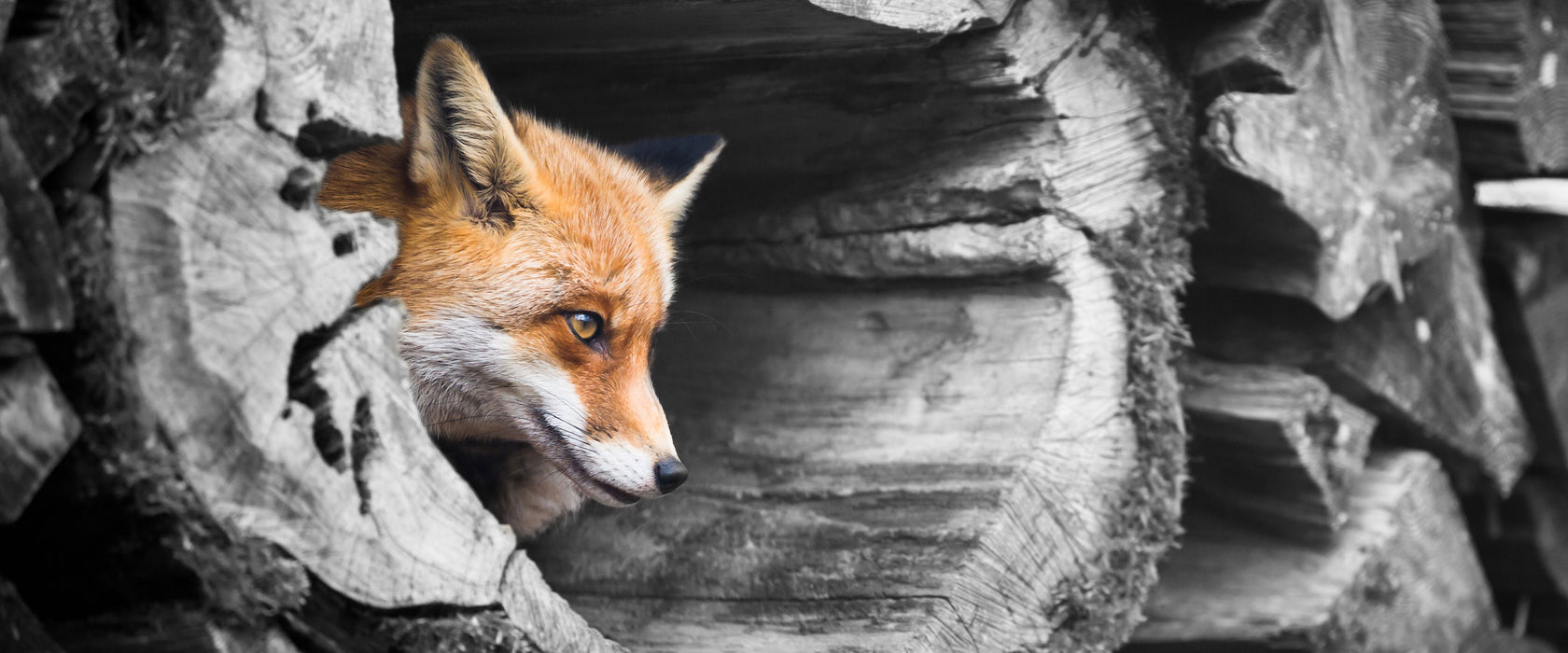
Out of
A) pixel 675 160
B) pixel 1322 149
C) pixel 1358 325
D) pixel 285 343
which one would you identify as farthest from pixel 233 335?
pixel 1358 325

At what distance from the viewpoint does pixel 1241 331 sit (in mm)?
3215

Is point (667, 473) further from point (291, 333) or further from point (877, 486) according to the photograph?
point (291, 333)

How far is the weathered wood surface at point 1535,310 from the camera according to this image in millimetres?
3924

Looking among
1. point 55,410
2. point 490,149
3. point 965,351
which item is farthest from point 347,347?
point 965,351

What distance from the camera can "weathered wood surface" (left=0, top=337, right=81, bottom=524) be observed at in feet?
4.17

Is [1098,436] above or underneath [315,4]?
underneath

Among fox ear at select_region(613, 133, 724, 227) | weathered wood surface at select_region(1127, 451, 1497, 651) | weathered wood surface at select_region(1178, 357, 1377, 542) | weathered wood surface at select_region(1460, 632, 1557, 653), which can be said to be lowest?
weathered wood surface at select_region(1460, 632, 1557, 653)

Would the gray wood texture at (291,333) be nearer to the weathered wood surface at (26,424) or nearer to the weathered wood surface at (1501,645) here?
the weathered wood surface at (26,424)

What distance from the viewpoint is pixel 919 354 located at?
290cm

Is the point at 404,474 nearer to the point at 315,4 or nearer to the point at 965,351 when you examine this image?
the point at 315,4

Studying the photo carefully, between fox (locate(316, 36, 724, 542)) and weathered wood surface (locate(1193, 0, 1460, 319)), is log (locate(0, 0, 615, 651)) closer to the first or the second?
fox (locate(316, 36, 724, 542))

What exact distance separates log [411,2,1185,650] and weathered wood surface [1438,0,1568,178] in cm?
140

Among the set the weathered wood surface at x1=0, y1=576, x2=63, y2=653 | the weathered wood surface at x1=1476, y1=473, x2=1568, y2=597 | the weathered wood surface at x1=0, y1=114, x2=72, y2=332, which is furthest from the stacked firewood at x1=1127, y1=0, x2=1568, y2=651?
the weathered wood surface at x1=0, y1=576, x2=63, y2=653

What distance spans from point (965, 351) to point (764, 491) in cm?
61
